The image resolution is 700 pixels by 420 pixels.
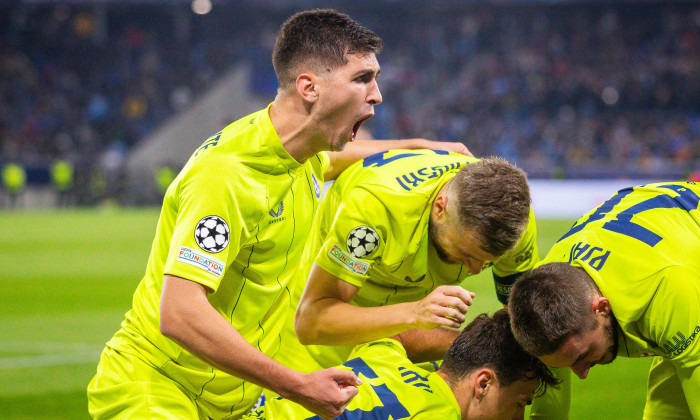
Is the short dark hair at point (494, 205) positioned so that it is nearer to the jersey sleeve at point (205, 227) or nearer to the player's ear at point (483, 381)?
the player's ear at point (483, 381)

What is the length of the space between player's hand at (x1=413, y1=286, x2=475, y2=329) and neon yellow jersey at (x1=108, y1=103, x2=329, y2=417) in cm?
65

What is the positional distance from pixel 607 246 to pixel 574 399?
8.95 feet

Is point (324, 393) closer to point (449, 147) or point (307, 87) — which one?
point (307, 87)

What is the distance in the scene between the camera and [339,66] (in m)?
3.17

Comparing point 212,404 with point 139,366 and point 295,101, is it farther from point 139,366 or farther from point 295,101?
point 295,101

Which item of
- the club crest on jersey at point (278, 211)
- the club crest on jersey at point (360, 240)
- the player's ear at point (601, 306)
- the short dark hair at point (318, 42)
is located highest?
the short dark hair at point (318, 42)

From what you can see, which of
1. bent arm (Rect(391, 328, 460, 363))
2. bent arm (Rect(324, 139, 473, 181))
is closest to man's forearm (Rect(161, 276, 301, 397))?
bent arm (Rect(391, 328, 460, 363))

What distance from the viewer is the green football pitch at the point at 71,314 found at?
221 inches

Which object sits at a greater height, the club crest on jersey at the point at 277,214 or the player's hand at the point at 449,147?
the player's hand at the point at 449,147

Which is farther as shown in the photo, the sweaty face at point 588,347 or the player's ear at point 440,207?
the player's ear at point 440,207

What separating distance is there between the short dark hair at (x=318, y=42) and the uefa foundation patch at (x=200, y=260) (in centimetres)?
82

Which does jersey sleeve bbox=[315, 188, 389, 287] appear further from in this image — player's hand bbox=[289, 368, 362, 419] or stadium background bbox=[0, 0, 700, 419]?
stadium background bbox=[0, 0, 700, 419]

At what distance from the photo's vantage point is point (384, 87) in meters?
31.3

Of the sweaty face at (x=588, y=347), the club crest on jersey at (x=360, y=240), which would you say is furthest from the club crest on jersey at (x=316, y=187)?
the sweaty face at (x=588, y=347)
